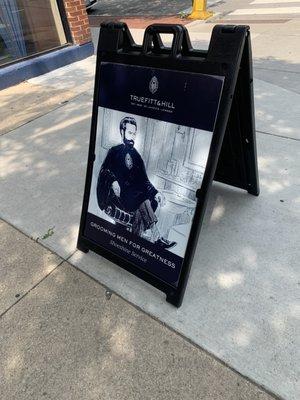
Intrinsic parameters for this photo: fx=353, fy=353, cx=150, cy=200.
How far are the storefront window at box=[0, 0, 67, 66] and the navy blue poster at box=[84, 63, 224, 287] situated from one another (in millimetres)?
4833

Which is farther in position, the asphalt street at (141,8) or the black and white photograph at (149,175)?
the asphalt street at (141,8)

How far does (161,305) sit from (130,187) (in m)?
0.75

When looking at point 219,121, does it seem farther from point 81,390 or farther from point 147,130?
point 81,390

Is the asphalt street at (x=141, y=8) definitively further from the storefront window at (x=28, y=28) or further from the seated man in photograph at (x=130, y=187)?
the seated man in photograph at (x=130, y=187)

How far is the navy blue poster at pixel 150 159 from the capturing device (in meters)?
1.79

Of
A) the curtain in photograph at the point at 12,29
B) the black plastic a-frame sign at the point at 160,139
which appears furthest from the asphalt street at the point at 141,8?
the black plastic a-frame sign at the point at 160,139

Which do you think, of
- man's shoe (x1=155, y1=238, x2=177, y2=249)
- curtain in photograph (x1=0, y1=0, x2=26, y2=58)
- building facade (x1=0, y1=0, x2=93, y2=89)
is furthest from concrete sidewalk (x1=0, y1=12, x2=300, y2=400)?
curtain in photograph (x1=0, y1=0, x2=26, y2=58)

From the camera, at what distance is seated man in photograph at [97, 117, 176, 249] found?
2.07 metres

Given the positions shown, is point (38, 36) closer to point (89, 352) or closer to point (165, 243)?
point (165, 243)

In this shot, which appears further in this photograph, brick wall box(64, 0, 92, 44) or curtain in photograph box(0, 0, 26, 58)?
brick wall box(64, 0, 92, 44)

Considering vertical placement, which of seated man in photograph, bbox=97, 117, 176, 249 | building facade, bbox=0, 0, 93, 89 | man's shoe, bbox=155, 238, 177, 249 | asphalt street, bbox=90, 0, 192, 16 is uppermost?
seated man in photograph, bbox=97, 117, 176, 249

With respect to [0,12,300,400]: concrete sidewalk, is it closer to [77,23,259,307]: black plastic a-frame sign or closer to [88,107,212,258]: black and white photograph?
[77,23,259,307]: black plastic a-frame sign

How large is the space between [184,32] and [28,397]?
200cm

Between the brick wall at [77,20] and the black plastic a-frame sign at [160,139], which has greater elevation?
the black plastic a-frame sign at [160,139]
